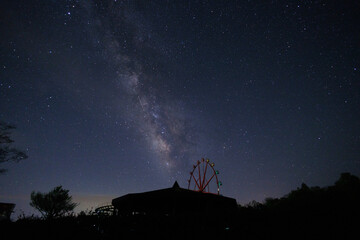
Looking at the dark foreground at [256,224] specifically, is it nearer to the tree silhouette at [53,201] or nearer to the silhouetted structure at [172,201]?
the silhouetted structure at [172,201]

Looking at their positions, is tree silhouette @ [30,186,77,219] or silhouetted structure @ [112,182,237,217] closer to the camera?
silhouetted structure @ [112,182,237,217]

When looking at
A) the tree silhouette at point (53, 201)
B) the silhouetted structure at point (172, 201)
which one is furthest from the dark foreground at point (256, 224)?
the tree silhouette at point (53, 201)

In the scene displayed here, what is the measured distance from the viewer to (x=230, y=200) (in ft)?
45.0

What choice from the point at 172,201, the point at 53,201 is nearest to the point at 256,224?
the point at 172,201

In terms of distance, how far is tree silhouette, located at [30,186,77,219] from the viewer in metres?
33.9

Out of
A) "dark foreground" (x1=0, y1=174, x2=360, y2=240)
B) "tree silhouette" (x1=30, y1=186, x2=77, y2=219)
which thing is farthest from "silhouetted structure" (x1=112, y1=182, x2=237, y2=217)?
"tree silhouette" (x1=30, y1=186, x2=77, y2=219)

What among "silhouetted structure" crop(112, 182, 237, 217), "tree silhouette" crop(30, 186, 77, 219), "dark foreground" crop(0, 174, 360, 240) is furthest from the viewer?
"tree silhouette" crop(30, 186, 77, 219)

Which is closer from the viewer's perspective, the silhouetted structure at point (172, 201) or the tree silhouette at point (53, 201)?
the silhouetted structure at point (172, 201)

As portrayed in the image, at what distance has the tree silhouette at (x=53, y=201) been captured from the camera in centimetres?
3391

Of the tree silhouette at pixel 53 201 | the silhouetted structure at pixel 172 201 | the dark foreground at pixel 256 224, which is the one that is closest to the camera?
the dark foreground at pixel 256 224

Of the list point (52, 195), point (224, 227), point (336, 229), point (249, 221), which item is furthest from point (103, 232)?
point (52, 195)

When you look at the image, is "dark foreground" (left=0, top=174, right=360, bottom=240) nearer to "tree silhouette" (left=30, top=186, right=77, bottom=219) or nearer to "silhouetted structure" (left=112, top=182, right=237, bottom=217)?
"silhouetted structure" (left=112, top=182, right=237, bottom=217)

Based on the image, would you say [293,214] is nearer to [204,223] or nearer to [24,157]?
[204,223]

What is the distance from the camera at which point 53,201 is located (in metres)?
34.9
